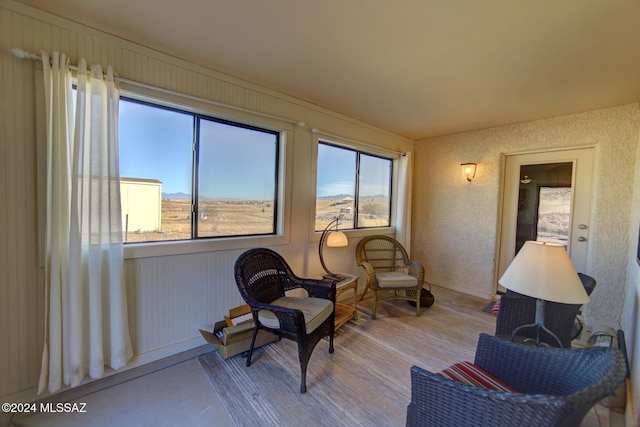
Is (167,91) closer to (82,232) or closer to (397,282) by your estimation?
(82,232)

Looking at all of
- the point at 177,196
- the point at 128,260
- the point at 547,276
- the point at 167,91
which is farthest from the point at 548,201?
the point at 128,260

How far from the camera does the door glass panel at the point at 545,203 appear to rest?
10.4 feet

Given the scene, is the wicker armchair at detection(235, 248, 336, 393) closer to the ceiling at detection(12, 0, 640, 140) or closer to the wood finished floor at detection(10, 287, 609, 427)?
the wood finished floor at detection(10, 287, 609, 427)

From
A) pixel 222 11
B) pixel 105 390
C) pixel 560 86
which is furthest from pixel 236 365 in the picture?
pixel 560 86

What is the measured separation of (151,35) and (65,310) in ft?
6.41

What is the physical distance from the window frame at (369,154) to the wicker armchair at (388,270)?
0.73 feet

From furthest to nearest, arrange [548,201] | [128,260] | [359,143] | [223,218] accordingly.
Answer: [359,143] < [548,201] < [223,218] < [128,260]

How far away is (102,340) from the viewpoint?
71.1 inches

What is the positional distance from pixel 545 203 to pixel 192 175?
4226 millimetres

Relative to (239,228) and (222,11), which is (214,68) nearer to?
(222,11)

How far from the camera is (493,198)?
363cm

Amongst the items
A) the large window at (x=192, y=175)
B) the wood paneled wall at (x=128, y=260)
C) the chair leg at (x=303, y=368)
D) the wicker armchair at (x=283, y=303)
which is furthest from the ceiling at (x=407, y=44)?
the chair leg at (x=303, y=368)

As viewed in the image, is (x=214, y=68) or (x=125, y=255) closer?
(x=125, y=255)

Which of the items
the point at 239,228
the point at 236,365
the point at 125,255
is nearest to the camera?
the point at 125,255
